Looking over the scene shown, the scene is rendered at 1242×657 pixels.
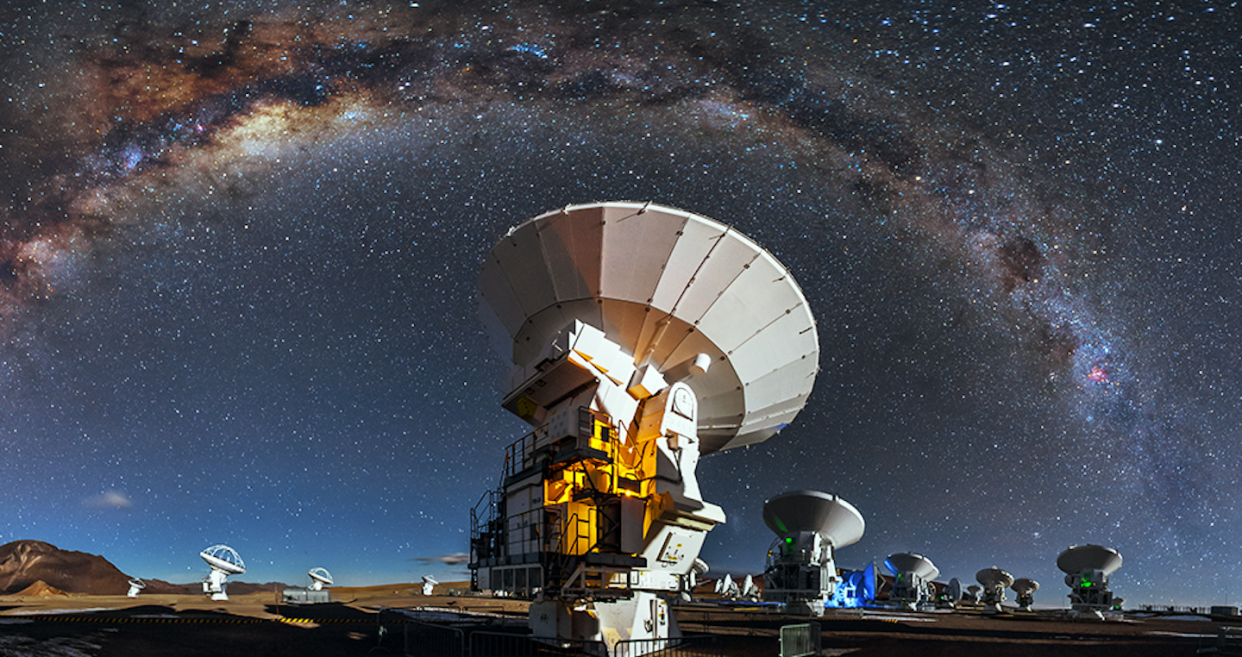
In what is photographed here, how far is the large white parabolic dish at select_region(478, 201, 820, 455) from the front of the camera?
14.8 meters

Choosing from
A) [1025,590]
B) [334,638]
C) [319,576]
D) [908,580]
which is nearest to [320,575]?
[319,576]

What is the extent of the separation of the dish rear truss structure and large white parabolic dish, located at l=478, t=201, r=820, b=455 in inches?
1.2

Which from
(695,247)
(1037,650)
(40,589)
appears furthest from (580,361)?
(40,589)

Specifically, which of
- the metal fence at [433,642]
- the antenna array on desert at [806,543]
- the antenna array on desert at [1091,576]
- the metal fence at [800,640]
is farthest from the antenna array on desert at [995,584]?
the metal fence at [433,642]

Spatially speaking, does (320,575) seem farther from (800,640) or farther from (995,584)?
(995,584)

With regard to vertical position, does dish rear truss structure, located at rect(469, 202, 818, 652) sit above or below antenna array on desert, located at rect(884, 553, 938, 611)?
above

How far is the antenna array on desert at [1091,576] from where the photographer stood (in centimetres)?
3925

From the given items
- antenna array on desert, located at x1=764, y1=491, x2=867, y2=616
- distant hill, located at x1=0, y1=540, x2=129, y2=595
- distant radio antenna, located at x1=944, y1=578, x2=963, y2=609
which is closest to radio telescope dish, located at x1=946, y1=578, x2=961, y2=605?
distant radio antenna, located at x1=944, y1=578, x2=963, y2=609

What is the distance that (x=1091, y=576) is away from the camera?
3981cm

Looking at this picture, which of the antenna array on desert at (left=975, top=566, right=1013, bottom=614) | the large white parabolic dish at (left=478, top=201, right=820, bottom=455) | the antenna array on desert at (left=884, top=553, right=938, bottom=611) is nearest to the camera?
the large white parabolic dish at (left=478, top=201, right=820, bottom=455)

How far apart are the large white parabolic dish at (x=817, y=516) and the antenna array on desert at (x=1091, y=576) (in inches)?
641

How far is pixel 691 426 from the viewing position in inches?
581

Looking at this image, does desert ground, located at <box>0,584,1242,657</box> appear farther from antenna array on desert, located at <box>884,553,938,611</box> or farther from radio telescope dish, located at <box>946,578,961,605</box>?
radio telescope dish, located at <box>946,578,961,605</box>

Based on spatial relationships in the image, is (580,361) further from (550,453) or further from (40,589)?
(40,589)
